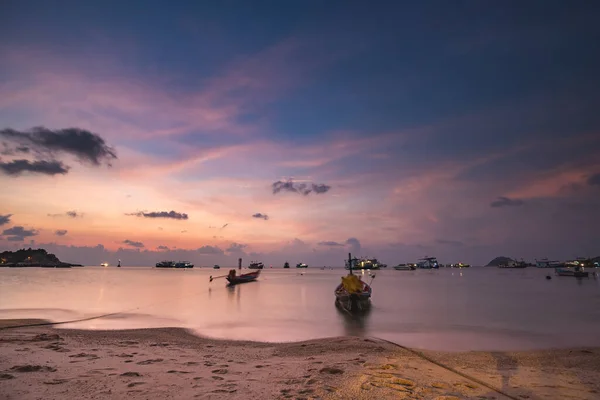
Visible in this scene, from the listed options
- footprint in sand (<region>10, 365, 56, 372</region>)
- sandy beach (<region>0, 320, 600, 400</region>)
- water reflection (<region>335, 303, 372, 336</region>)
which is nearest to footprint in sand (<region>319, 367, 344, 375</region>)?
sandy beach (<region>0, 320, 600, 400</region>)

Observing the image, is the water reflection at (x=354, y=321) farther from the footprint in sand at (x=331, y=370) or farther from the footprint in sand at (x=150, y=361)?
the footprint in sand at (x=150, y=361)

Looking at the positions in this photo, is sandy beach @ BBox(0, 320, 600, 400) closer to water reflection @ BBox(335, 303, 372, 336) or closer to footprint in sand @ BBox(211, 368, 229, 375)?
footprint in sand @ BBox(211, 368, 229, 375)

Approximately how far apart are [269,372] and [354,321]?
62.3 ft

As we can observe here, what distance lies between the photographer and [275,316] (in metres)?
30.4

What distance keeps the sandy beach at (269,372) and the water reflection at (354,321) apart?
8.39m

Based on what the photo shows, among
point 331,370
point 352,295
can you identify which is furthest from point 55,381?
point 352,295

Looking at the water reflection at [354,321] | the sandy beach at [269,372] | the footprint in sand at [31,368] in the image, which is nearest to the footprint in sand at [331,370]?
the sandy beach at [269,372]

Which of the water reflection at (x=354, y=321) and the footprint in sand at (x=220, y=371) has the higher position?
the footprint in sand at (x=220, y=371)

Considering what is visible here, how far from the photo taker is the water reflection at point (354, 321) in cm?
2274

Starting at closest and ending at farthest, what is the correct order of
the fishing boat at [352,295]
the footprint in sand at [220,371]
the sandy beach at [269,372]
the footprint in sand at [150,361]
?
the sandy beach at [269,372], the footprint in sand at [220,371], the footprint in sand at [150,361], the fishing boat at [352,295]

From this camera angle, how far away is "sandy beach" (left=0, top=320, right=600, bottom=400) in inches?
309

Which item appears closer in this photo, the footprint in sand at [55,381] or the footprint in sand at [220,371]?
the footprint in sand at [55,381]

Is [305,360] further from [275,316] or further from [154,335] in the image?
[275,316]

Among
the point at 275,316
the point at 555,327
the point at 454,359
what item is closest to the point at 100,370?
the point at 454,359
